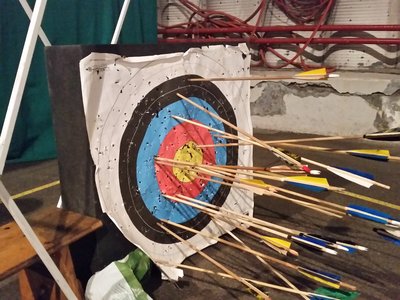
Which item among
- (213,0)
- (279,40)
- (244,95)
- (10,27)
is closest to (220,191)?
(244,95)

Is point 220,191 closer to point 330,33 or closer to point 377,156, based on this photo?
point 377,156

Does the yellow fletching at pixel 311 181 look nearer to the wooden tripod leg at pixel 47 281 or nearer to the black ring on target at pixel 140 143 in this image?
the black ring on target at pixel 140 143

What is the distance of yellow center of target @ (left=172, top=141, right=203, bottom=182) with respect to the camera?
4.71 feet

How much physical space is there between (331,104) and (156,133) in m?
2.36

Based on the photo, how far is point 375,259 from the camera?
1517mm

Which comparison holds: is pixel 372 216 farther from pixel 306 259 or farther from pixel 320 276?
pixel 306 259

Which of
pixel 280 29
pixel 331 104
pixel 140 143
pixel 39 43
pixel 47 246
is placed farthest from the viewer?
pixel 280 29

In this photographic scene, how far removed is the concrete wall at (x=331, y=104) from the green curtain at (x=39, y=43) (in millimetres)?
1493

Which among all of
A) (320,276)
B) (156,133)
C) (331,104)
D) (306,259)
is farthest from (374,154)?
(331,104)

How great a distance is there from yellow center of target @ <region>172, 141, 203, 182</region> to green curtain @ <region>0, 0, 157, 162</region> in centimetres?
193

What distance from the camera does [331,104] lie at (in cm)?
331

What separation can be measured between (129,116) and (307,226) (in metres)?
1.01

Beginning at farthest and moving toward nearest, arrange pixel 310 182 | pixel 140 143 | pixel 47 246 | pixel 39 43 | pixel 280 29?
pixel 280 29
pixel 39 43
pixel 140 143
pixel 310 182
pixel 47 246

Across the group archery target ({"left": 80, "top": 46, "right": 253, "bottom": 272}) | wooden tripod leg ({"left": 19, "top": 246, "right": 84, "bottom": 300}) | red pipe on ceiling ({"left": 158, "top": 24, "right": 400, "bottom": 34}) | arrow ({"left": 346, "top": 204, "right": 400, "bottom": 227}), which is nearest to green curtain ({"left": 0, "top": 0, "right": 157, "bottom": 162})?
red pipe on ceiling ({"left": 158, "top": 24, "right": 400, "bottom": 34})
